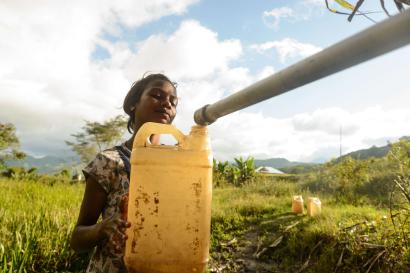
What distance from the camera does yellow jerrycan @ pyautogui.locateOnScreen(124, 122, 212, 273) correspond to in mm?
889

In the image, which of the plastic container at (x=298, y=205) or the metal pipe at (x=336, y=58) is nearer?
the metal pipe at (x=336, y=58)

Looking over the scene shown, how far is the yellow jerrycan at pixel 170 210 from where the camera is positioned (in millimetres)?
889

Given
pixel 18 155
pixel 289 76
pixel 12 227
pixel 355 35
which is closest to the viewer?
pixel 355 35

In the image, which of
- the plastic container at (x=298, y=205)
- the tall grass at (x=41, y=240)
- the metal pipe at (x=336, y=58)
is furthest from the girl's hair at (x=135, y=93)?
the plastic container at (x=298, y=205)

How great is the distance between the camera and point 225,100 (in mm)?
791

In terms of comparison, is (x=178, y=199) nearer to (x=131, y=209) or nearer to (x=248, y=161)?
(x=131, y=209)

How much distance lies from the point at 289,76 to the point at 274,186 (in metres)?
12.2

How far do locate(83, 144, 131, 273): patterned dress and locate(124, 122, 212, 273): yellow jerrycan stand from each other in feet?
2.04

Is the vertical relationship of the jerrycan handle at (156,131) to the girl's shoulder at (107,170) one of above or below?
above

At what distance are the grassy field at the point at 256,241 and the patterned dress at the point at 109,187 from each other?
1.28m

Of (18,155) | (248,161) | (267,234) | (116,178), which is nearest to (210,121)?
(116,178)

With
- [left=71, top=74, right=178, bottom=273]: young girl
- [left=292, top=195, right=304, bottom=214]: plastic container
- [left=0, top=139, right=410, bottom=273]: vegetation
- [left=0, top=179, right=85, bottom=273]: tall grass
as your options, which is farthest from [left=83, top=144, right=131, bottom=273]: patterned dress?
[left=292, top=195, right=304, bottom=214]: plastic container

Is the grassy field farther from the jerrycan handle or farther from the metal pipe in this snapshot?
the metal pipe

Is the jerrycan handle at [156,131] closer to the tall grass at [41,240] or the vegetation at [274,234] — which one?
the vegetation at [274,234]
